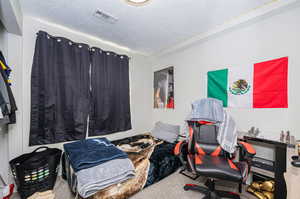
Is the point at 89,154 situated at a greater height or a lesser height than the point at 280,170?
greater

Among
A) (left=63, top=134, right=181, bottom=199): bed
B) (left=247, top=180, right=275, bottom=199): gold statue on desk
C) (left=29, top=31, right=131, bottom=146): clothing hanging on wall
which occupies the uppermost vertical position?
(left=29, top=31, right=131, bottom=146): clothing hanging on wall

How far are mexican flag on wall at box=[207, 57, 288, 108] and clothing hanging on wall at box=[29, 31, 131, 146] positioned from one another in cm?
190

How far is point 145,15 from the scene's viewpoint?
178cm

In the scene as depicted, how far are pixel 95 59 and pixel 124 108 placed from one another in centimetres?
117

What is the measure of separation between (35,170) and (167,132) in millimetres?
2096

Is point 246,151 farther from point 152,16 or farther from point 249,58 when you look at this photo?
point 152,16

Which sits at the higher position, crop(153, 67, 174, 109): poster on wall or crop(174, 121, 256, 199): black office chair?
crop(153, 67, 174, 109): poster on wall

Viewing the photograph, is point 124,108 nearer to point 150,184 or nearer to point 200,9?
point 150,184

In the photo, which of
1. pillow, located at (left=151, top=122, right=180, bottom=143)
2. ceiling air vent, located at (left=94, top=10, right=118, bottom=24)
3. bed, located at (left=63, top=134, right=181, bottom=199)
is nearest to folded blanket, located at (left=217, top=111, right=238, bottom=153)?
bed, located at (left=63, top=134, right=181, bottom=199)

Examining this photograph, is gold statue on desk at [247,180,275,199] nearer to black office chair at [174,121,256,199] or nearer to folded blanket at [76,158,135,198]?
black office chair at [174,121,256,199]

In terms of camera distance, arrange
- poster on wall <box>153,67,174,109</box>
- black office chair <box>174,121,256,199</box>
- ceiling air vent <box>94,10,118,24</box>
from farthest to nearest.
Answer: poster on wall <box>153,67,174,109</box>
ceiling air vent <box>94,10,118,24</box>
black office chair <box>174,121,256,199</box>

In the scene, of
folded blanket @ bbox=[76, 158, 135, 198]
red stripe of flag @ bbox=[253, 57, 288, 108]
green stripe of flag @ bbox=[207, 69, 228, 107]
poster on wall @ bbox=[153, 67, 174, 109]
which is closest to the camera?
folded blanket @ bbox=[76, 158, 135, 198]

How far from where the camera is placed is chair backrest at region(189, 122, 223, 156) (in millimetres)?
1742

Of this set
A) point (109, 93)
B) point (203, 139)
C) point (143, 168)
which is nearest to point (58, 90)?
point (109, 93)
